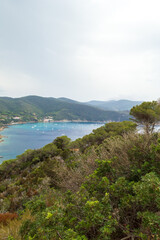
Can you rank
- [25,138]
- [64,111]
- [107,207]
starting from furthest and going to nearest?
[64,111], [25,138], [107,207]

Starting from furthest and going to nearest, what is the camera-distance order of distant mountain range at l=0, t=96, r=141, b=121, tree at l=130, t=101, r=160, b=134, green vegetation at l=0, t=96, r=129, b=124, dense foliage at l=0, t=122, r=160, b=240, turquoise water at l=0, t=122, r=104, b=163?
1. distant mountain range at l=0, t=96, r=141, b=121
2. green vegetation at l=0, t=96, r=129, b=124
3. turquoise water at l=0, t=122, r=104, b=163
4. tree at l=130, t=101, r=160, b=134
5. dense foliage at l=0, t=122, r=160, b=240

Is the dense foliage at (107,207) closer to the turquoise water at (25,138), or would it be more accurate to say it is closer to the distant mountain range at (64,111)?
the turquoise water at (25,138)

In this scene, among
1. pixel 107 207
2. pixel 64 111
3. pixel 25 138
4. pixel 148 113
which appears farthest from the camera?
pixel 64 111

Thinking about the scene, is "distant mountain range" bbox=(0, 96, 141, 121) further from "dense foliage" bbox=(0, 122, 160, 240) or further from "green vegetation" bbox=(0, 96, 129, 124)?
"dense foliage" bbox=(0, 122, 160, 240)

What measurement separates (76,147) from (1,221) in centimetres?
1362

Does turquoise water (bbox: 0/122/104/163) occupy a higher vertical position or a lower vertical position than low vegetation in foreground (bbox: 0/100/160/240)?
lower

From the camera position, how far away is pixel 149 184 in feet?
5.73

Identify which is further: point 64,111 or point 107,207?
point 64,111

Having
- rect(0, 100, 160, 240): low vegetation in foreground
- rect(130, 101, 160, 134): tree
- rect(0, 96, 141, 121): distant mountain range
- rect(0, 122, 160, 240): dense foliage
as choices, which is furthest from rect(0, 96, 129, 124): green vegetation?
rect(0, 122, 160, 240): dense foliage

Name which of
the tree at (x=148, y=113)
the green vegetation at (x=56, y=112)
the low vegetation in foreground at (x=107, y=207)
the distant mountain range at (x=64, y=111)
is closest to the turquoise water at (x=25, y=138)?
the tree at (x=148, y=113)

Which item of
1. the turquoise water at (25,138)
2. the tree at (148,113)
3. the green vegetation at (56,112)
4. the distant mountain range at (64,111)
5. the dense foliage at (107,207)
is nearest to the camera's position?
the dense foliage at (107,207)

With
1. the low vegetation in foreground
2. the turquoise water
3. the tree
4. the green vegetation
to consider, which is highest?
the green vegetation

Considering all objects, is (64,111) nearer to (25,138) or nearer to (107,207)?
(25,138)

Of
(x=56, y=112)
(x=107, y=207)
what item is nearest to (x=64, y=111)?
(x=56, y=112)
